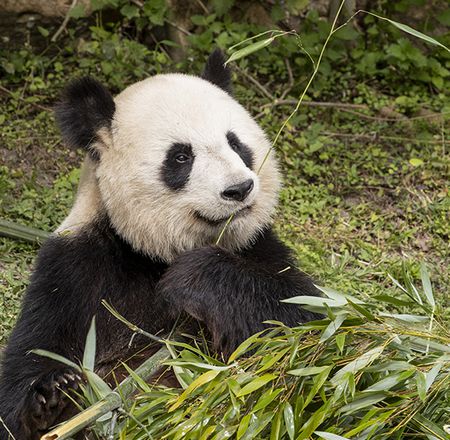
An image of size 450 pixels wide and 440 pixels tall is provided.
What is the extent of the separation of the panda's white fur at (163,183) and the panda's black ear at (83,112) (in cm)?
5

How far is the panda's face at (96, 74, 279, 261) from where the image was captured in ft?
14.8

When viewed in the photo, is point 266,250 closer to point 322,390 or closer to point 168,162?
point 168,162

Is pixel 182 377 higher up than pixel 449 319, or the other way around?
pixel 182 377

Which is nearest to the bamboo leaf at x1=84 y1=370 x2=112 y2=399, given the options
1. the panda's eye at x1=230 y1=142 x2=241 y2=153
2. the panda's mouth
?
the panda's mouth

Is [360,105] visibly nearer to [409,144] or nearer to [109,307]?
[409,144]

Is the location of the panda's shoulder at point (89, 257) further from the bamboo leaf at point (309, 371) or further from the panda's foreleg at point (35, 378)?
the bamboo leaf at point (309, 371)

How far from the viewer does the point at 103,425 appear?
3.92 metres

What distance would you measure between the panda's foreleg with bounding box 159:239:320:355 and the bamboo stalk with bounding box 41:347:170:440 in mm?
271

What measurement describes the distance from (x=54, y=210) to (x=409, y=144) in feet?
8.91

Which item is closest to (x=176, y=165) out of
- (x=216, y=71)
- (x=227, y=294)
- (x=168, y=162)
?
(x=168, y=162)

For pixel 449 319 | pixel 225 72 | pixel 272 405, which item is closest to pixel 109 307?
pixel 272 405

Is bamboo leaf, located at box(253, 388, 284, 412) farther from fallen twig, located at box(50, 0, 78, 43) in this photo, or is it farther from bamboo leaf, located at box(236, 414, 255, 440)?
fallen twig, located at box(50, 0, 78, 43)

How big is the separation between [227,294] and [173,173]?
0.62 meters

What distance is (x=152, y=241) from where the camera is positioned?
4.59m
